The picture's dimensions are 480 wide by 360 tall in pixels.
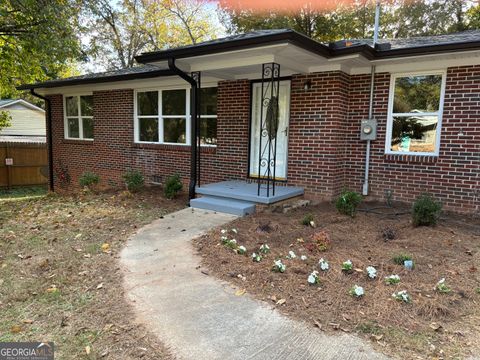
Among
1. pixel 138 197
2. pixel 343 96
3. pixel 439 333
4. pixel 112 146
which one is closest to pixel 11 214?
pixel 138 197

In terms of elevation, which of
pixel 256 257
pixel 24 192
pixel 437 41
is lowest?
pixel 24 192

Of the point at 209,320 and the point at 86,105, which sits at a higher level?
the point at 86,105

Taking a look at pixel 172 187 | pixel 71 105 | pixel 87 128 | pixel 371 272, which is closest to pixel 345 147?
pixel 172 187

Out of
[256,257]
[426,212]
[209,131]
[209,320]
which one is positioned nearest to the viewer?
[209,320]

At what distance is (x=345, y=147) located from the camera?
677cm

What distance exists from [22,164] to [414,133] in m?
16.9

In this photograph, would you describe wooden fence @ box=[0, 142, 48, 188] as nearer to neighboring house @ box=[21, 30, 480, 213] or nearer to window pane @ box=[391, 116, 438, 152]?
neighboring house @ box=[21, 30, 480, 213]

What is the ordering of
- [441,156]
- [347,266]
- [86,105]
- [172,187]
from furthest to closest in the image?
1. [86,105]
2. [172,187]
3. [441,156]
4. [347,266]

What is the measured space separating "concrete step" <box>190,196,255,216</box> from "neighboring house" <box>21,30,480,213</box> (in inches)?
1.1

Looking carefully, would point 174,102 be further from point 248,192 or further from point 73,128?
point 73,128

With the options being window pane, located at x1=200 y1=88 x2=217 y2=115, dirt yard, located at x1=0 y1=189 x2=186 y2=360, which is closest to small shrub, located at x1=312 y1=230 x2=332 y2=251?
dirt yard, located at x1=0 y1=189 x2=186 y2=360

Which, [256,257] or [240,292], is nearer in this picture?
[240,292]

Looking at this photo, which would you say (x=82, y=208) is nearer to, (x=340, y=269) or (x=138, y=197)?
(x=138, y=197)

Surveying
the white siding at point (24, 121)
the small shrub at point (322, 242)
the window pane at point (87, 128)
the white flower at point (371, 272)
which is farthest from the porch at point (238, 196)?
the white siding at point (24, 121)
